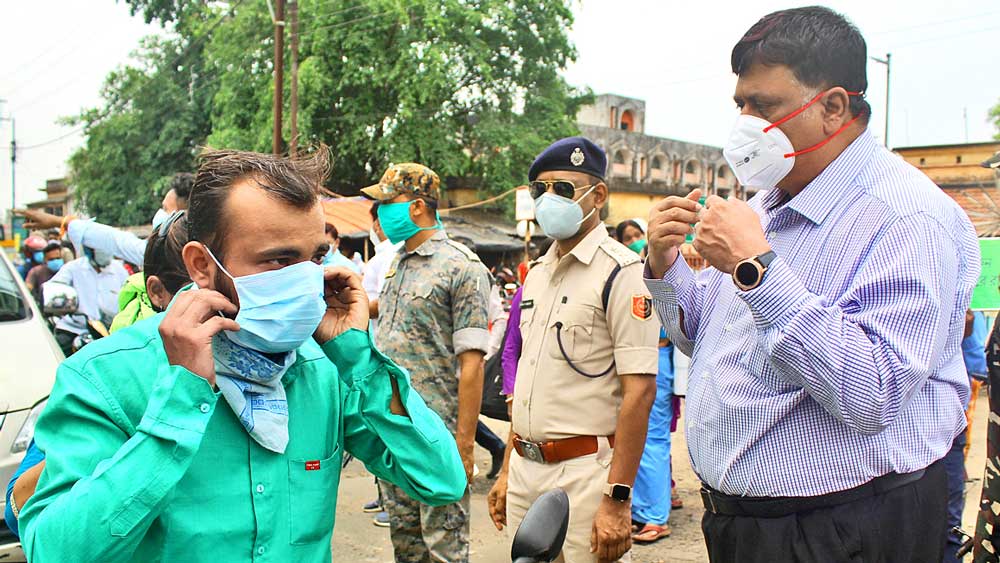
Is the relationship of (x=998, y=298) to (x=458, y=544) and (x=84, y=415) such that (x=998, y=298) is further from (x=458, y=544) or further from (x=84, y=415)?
(x=84, y=415)

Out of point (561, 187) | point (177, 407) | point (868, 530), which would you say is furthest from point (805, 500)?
point (561, 187)

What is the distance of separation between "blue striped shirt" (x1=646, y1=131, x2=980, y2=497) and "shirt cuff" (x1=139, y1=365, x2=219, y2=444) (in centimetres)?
117

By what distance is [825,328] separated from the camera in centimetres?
164

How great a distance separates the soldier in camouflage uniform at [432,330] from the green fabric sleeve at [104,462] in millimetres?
2308

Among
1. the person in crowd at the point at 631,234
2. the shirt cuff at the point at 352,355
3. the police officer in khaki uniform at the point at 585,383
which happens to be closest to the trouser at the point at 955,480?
the police officer in khaki uniform at the point at 585,383

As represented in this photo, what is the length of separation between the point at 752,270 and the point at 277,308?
3.42 feet

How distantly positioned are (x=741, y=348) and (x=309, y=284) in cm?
109

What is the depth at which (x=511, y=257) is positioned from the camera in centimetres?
2694

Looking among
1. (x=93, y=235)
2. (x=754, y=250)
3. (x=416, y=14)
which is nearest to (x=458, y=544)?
(x=754, y=250)

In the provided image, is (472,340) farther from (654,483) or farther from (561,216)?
(654,483)

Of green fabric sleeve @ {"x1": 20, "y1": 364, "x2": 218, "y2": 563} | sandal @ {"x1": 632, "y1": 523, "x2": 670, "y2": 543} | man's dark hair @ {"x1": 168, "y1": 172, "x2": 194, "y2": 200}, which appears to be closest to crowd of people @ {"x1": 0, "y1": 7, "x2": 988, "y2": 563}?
green fabric sleeve @ {"x1": 20, "y1": 364, "x2": 218, "y2": 563}

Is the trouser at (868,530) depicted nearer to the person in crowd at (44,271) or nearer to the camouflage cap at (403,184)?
the camouflage cap at (403,184)

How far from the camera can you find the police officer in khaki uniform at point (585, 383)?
287 centimetres

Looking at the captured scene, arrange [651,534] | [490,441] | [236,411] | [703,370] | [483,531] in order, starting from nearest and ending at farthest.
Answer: [236,411], [703,370], [651,534], [483,531], [490,441]
